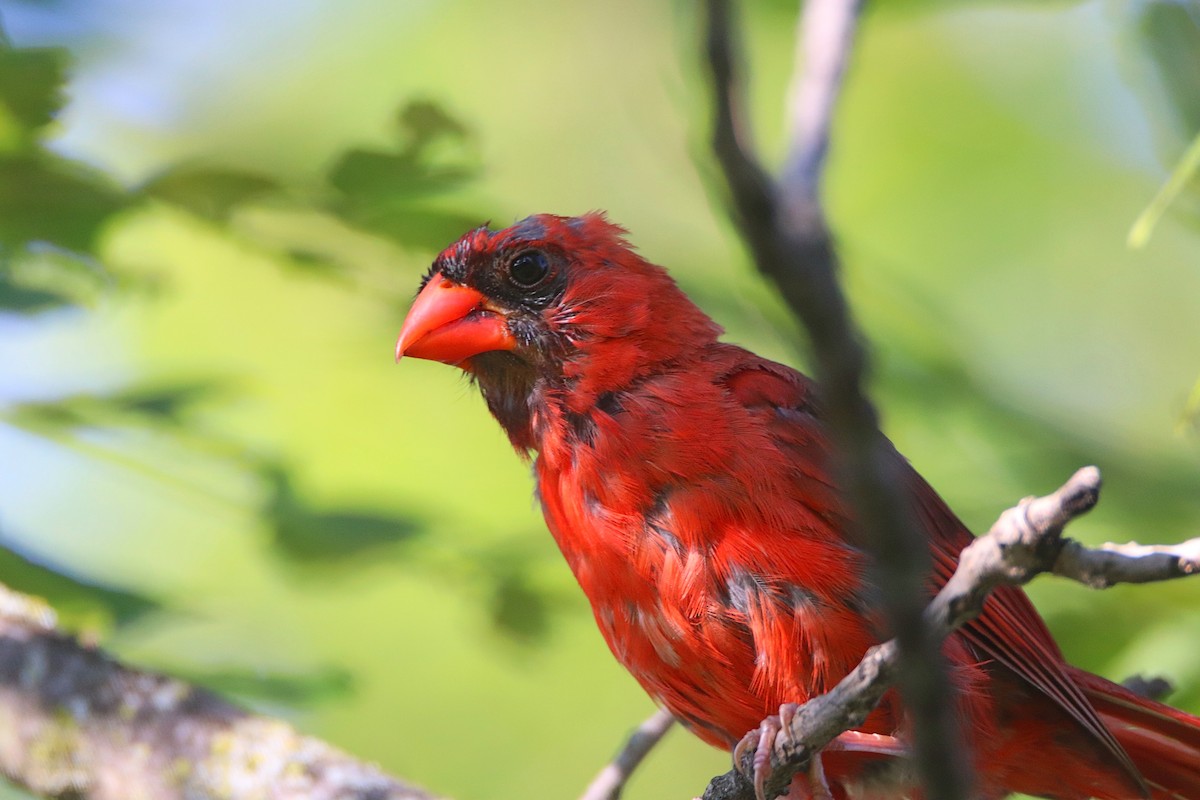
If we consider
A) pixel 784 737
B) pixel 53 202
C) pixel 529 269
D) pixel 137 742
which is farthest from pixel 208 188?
pixel 784 737

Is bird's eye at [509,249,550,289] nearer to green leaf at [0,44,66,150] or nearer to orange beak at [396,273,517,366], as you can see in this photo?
orange beak at [396,273,517,366]

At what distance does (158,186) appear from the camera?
302 centimetres

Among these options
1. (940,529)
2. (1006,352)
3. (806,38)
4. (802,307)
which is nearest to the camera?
(802,307)

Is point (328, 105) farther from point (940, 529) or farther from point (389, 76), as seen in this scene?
point (940, 529)

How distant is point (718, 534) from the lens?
261cm

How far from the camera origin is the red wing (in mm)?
2697

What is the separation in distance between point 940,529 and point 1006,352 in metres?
3.05

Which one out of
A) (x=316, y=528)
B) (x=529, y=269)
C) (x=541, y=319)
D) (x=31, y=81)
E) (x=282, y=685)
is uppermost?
(x=31, y=81)

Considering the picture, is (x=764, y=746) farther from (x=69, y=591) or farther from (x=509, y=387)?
(x=69, y=591)

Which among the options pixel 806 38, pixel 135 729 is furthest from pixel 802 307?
pixel 135 729

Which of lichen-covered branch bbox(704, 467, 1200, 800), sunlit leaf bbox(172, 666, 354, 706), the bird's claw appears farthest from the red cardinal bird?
lichen-covered branch bbox(704, 467, 1200, 800)

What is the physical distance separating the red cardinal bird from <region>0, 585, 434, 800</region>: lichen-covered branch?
936 millimetres

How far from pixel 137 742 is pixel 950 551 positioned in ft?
6.74

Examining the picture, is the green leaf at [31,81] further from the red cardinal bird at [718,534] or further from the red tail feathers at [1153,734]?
the red tail feathers at [1153,734]
